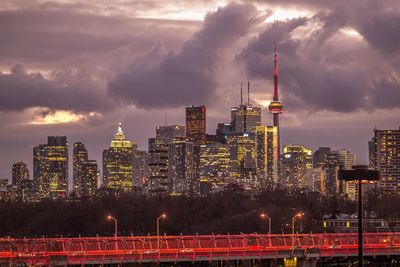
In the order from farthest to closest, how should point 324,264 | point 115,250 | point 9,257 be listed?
point 324,264
point 115,250
point 9,257

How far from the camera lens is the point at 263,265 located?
5413 inches

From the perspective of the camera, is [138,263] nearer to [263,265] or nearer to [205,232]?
[263,265]

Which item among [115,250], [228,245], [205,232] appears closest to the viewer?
[115,250]

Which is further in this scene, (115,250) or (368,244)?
(368,244)

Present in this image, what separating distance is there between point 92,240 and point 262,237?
1874 cm

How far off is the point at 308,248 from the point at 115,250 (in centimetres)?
1908

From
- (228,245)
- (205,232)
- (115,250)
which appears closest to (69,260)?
(115,250)

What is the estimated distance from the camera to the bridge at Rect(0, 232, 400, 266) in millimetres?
110500

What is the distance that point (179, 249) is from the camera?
11675 centimetres

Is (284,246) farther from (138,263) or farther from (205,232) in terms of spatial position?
(205,232)

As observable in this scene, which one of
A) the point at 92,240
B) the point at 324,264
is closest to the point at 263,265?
the point at 324,264

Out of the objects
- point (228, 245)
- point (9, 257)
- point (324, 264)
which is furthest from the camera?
point (324, 264)

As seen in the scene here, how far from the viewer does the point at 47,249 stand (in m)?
118

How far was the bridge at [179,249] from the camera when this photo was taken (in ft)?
363
